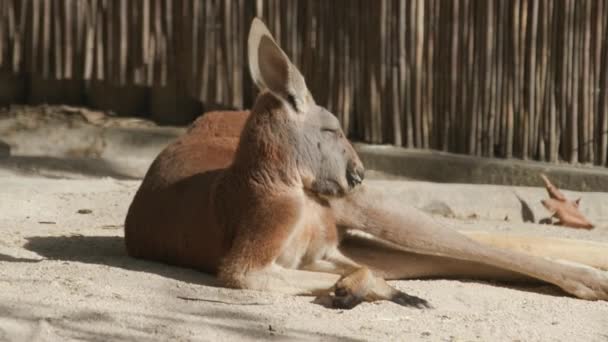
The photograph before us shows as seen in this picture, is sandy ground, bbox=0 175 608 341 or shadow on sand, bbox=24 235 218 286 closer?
sandy ground, bbox=0 175 608 341

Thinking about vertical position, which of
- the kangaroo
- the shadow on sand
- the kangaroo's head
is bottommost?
the shadow on sand

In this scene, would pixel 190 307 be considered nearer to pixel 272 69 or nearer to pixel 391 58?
pixel 272 69

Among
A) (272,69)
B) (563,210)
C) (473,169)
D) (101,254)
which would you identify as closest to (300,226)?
(272,69)

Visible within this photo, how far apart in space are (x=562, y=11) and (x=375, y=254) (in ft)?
11.1

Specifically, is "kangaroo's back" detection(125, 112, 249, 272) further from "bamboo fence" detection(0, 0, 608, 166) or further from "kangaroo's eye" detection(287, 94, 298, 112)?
"bamboo fence" detection(0, 0, 608, 166)

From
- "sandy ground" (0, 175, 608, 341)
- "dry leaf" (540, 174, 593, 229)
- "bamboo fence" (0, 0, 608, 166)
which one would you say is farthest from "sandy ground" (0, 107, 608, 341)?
"bamboo fence" (0, 0, 608, 166)

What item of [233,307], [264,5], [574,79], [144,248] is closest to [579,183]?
[574,79]

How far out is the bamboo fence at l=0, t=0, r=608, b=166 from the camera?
8805mm

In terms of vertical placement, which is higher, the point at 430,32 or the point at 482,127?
the point at 430,32

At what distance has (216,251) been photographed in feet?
18.7

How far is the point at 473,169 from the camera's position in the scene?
8859 millimetres

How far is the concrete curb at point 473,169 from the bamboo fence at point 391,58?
154mm

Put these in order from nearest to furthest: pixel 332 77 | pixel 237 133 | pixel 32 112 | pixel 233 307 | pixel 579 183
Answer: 1. pixel 233 307
2. pixel 237 133
3. pixel 579 183
4. pixel 332 77
5. pixel 32 112

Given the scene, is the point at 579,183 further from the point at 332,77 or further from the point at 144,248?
the point at 144,248
